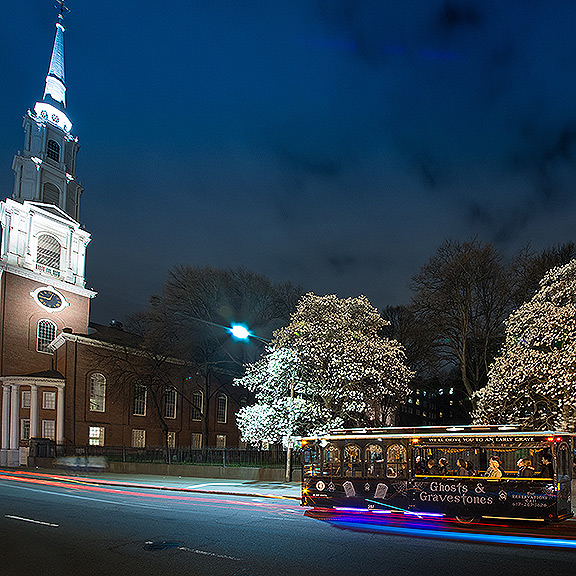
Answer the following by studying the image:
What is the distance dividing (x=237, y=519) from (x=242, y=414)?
623 inches

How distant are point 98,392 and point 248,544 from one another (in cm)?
4282

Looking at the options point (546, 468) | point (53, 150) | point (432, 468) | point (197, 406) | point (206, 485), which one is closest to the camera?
point (546, 468)

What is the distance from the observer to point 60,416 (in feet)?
153

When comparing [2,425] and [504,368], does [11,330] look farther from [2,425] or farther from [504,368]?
[504,368]

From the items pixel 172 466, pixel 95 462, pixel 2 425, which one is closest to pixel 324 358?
pixel 172 466

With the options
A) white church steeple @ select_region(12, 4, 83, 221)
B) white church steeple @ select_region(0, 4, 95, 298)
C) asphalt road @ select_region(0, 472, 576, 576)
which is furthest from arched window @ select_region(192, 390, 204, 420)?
asphalt road @ select_region(0, 472, 576, 576)

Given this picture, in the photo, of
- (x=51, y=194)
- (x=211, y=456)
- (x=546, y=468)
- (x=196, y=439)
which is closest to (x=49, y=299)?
(x=51, y=194)

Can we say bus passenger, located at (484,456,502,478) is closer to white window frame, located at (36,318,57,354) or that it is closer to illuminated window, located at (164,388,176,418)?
white window frame, located at (36,318,57,354)

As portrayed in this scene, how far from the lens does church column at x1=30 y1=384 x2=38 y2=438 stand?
4406 centimetres

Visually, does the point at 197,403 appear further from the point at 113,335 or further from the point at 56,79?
the point at 56,79

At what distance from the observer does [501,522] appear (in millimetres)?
14336

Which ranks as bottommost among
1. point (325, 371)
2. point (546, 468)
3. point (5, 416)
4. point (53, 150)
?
point (5, 416)

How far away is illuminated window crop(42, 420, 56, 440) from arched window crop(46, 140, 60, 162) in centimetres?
2599

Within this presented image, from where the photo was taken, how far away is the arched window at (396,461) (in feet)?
52.4
